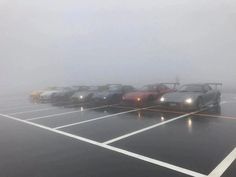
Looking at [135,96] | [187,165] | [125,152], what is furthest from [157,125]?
[135,96]

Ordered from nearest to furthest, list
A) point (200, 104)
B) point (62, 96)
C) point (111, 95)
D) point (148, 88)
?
point (200, 104) < point (148, 88) < point (111, 95) < point (62, 96)

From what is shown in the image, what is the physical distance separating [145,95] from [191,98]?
360cm

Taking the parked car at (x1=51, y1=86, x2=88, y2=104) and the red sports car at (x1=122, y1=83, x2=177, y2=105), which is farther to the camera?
the parked car at (x1=51, y1=86, x2=88, y2=104)

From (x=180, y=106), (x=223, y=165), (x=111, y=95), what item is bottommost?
(x=223, y=165)

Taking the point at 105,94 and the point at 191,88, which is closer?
the point at 191,88

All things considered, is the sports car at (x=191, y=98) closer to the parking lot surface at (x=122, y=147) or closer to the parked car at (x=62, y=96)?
the parking lot surface at (x=122, y=147)

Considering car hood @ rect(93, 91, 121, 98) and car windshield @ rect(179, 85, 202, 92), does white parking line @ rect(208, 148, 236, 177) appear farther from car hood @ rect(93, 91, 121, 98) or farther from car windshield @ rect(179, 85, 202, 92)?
car hood @ rect(93, 91, 121, 98)

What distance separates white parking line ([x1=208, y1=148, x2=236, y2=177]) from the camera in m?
4.80

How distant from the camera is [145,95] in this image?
15531mm

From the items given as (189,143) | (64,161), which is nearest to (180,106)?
(189,143)

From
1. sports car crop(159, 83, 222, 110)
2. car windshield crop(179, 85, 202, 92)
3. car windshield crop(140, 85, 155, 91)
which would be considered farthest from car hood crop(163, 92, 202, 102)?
car windshield crop(140, 85, 155, 91)

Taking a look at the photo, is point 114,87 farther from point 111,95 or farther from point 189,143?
point 189,143

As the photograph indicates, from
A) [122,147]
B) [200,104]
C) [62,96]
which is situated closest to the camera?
[122,147]

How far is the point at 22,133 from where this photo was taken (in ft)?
29.7
